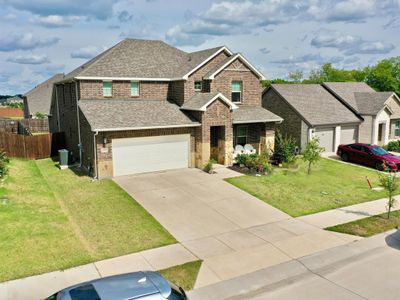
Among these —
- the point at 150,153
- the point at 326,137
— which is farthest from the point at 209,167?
the point at 326,137

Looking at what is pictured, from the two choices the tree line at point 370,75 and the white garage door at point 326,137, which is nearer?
the white garage door at point 326,137

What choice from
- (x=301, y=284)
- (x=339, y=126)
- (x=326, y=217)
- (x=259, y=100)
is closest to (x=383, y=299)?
(x=301, y=284)

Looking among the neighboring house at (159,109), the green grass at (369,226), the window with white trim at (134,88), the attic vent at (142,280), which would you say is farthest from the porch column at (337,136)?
the attic vent at (142,280)

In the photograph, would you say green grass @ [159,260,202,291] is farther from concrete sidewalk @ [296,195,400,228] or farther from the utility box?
the utility box

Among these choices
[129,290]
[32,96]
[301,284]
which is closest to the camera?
[129,290]

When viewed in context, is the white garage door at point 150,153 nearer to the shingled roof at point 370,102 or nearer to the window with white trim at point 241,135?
the window with white trim at point 241,135

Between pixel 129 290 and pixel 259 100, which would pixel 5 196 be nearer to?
pixel 129 290

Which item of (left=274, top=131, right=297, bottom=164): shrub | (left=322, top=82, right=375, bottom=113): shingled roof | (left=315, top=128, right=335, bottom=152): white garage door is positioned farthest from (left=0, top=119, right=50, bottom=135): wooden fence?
(left=322, top=82, right=375, bottom=113): shingled roof
